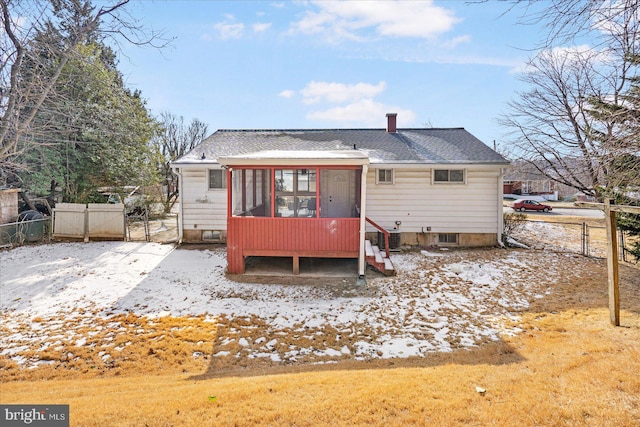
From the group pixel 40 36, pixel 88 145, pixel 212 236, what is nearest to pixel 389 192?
pixel 212 236

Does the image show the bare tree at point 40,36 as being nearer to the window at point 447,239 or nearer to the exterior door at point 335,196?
the exterior door at point 335,196

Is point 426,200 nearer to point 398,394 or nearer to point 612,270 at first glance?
point 612,270

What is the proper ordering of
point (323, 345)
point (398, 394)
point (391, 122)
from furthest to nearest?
point (391, 122)
point (323, 345)
point (398, 394)

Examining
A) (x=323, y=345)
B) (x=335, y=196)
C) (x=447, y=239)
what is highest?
(x=335, y=196)

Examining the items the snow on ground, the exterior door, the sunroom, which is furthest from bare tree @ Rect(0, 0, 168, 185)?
the exterior door

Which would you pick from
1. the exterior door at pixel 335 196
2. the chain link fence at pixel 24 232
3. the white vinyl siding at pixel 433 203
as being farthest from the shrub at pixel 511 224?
the chain link fence at pixel 24 232

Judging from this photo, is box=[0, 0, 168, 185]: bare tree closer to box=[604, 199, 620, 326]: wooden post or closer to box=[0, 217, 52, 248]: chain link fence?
box=[0, 217, 52, 248]: chain link fence

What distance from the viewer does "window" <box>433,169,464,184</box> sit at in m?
10.7

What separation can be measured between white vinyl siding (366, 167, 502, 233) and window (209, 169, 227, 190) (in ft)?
16.5

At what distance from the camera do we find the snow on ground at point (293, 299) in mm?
4883

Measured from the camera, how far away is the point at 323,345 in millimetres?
4777

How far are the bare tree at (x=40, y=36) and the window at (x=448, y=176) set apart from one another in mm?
9127

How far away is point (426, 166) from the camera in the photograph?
411 inches

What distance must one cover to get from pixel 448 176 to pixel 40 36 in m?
11.7
